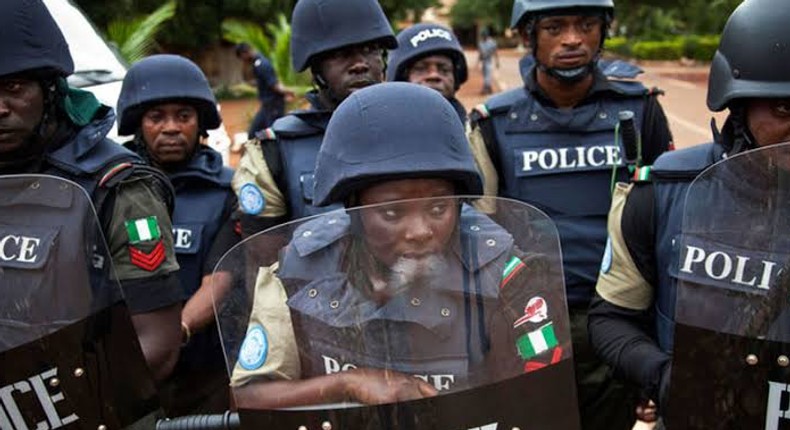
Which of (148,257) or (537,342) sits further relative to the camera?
(148,257)

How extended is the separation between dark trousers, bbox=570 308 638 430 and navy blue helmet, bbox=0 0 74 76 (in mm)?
1947

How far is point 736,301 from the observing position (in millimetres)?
1515

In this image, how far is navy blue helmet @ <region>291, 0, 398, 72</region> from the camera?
10.3 feet

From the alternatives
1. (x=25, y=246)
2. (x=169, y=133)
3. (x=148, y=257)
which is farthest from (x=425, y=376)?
(x=169, y=133)

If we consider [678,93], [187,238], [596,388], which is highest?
[187,238]

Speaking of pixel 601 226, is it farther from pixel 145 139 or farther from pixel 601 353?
pixel 145 139

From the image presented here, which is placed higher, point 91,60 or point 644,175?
point 91,60

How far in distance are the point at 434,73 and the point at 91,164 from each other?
89.2 inches

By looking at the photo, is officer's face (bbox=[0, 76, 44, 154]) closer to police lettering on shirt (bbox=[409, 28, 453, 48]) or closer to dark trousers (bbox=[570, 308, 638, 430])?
dark trousers (bbox=[570, 308, 638, 430])

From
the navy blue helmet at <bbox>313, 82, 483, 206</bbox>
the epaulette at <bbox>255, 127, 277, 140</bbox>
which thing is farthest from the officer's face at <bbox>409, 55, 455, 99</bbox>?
the navy blue helmet at <bbox>313, 82, 483, 206</bbox>

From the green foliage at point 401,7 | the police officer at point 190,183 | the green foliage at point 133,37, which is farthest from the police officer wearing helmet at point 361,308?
the green foliage at point 401,7

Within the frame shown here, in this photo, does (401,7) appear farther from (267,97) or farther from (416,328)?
(416,328)

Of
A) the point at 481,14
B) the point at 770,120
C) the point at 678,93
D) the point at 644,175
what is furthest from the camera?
the point at 481,14

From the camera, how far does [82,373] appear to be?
162 cm
